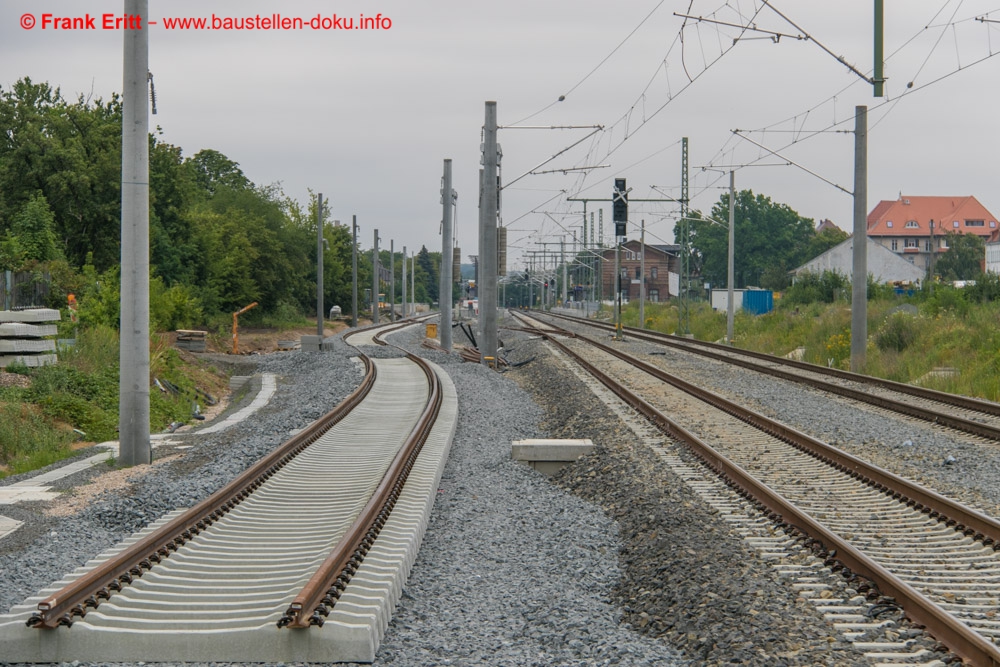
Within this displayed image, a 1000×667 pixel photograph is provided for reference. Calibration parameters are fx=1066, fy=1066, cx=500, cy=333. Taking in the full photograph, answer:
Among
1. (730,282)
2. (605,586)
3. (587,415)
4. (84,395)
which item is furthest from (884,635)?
(730,282)

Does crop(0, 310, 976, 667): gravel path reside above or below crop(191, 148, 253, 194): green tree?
below

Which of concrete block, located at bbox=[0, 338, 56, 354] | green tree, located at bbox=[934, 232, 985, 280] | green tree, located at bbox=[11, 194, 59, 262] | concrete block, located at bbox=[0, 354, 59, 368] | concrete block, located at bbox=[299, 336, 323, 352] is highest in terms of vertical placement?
green tree, located at bbox=[934, 232, 985, 280]

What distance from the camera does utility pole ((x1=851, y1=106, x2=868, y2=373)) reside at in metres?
26.8

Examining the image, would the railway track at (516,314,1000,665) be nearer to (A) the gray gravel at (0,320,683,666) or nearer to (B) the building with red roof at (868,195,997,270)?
(A) the gray gravel at (0,320,683,666)

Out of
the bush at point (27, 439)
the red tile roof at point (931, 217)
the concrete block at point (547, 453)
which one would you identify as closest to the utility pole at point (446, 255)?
the bush at point (27, 439)

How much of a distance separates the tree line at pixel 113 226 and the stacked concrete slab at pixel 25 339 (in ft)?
25.4

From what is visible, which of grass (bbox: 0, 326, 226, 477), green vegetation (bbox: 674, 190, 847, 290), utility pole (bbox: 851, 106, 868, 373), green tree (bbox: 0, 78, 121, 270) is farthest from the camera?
green vegetation (bbox: 674, 190, 847, 290)

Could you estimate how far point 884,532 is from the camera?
9.13 m

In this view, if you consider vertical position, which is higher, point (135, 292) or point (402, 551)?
point (135, 292)

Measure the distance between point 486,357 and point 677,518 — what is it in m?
22.9

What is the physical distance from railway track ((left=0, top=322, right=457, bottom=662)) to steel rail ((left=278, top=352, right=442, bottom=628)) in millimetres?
13

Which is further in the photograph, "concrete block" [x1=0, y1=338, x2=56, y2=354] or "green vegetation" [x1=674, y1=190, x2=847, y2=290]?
"green vegetation" [x1=674, y1=190, x2=847, y2=290]

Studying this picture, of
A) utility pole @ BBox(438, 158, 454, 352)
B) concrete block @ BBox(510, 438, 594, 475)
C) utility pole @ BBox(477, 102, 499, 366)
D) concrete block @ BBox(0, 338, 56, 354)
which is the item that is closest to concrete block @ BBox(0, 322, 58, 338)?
concrete block @ BBox(0, 338, 56, 354)

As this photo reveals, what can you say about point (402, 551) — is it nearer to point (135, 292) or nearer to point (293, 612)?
point (293, 612)
